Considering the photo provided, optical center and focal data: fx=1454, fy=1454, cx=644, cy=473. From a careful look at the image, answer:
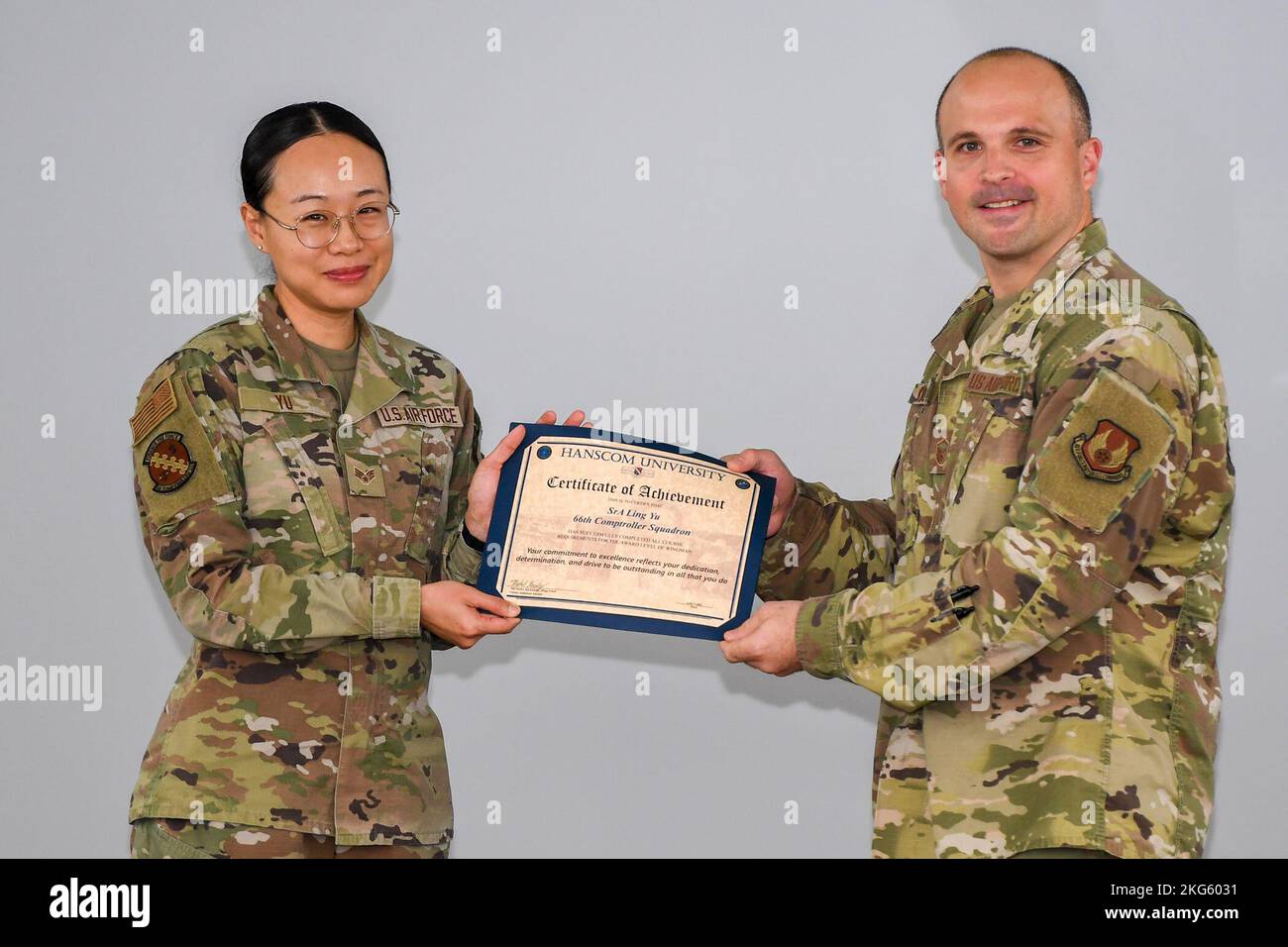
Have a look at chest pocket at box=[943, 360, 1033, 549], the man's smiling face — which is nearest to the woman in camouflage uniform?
chest pocket at box=[943, 360, 1033, 549]

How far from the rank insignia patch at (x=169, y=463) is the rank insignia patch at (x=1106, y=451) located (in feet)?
5.03

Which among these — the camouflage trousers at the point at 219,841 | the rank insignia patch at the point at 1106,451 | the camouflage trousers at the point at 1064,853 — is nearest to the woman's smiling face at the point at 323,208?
the camouflage trousers at the point at 219,841

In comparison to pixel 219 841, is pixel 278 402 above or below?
above

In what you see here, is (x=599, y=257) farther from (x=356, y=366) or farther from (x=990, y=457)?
(x=990, y=457)

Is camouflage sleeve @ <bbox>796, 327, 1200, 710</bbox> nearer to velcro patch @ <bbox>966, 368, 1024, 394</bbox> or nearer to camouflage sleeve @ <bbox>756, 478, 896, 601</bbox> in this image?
velcro patch @ <bbox>966, 368, 1024, 394</bbox>

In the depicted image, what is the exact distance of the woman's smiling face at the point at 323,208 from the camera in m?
2.74

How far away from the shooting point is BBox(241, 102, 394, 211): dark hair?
2742mm

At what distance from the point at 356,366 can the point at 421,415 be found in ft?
0.52

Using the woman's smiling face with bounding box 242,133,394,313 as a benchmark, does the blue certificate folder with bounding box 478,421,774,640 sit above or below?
below

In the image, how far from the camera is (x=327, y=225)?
276 cm

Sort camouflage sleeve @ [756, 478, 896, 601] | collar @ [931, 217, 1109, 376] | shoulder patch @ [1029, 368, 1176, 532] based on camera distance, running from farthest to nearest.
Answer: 1. camouflage sleeve @ [756, 478, 896, 601]
2. collar @ [931, 217, 1109, 376]
3. shoulder patch @ [1029, 368, 1176, 532]

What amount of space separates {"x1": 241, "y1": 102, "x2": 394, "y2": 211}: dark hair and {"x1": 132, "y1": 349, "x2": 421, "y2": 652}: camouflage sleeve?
0.39m

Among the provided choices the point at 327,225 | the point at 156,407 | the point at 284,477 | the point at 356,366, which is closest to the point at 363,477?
the point at 284,477

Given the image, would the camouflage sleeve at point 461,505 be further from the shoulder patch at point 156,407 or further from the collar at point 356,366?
the shoulder patch at point 156,407
